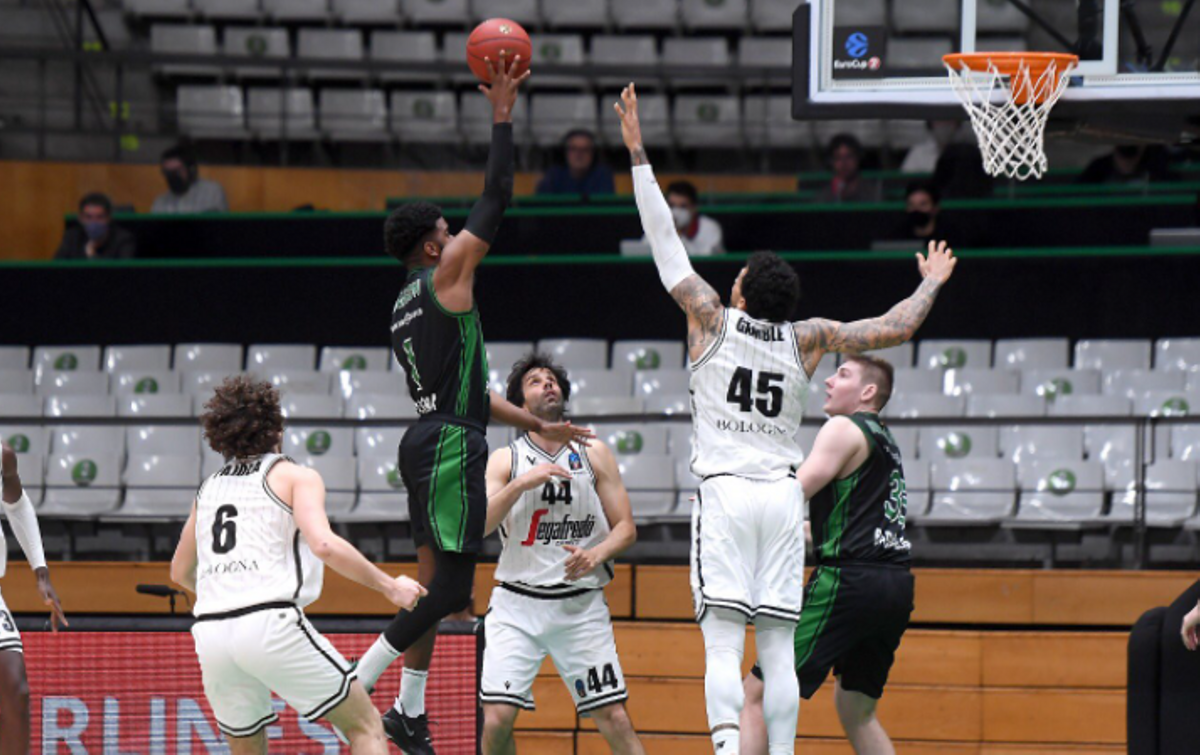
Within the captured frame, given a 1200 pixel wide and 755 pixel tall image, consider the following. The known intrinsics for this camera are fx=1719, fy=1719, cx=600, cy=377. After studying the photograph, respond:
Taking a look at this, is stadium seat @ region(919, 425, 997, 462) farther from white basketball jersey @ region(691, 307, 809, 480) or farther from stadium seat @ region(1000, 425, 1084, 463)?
white basketball jersey @ region(691, 307, 809, 480)

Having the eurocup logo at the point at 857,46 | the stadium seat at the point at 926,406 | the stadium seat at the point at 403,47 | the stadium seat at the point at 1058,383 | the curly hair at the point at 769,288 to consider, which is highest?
the stadium seat at the point at 403,47

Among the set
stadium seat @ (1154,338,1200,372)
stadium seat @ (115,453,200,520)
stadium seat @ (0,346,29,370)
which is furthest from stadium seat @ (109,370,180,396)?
stadium seat @ (1154,338,1200,372)

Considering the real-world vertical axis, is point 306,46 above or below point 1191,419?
above

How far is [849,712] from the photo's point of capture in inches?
293

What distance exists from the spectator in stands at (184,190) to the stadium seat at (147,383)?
2.70 metres

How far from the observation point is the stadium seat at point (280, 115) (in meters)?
16.8

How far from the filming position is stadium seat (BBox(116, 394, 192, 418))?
1180cm

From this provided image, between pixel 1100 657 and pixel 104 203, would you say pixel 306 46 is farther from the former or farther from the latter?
pixel 1100 657

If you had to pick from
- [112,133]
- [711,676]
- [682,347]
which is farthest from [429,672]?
[112,133]

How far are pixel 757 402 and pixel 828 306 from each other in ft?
20.7

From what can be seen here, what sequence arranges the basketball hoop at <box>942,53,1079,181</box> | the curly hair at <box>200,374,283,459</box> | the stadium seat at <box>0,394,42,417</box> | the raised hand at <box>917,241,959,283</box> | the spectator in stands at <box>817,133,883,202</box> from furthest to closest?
the spectator in stands at <box>817,133,883,202</box>
the stadium seat at <box>0,394,42,417</box>
the basketball hoop at <box>942,53,1079,181</box>
the raised hand at <box>917,241,959,283</box>
the curly hair at <box>200,374,283,459</box>

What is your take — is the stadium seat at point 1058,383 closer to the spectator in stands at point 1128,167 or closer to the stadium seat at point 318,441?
the spectator in stands at point 1128,167

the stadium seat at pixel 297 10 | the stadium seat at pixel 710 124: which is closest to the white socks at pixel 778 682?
the stadium seat at pixel 710 124

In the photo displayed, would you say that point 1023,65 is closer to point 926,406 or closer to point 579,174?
point 926,406
